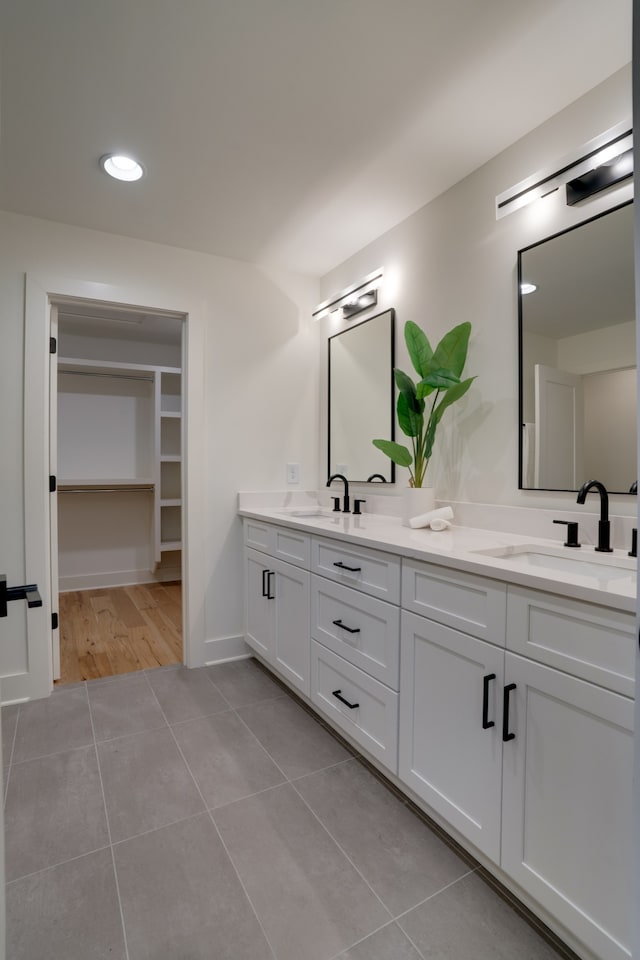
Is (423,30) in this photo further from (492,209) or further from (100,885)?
(100,885)

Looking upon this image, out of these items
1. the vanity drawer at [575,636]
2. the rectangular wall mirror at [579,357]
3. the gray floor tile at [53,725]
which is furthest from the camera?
the gray floor tile at [53,725]

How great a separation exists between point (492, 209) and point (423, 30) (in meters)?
0.71

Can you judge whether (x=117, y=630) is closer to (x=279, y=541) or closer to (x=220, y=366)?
(x=279, y=541)

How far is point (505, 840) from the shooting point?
48.3 inches

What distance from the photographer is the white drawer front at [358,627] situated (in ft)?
5.38

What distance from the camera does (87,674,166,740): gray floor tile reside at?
85.0 inches

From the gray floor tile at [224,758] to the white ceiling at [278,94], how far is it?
7.77 feet

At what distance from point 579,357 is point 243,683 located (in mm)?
2174

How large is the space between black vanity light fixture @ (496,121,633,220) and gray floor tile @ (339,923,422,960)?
2130mm

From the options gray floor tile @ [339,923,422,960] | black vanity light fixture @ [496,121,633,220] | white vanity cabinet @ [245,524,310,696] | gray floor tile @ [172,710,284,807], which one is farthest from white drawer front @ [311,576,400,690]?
black vanity light fixture @ [496,121,633,220]

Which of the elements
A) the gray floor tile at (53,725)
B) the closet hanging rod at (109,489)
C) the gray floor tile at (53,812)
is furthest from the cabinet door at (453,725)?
the closet hanging rod at (109,489)

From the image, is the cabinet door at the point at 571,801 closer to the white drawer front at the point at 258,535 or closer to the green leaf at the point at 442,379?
the green leaf at the point at 442,379

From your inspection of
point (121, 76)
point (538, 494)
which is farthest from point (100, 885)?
point (121, 76)

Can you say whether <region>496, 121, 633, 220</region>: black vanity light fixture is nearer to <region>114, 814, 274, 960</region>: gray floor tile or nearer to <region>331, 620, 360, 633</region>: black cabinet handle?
<region>331, 620, 360, 633</region>: black cabinet handle
